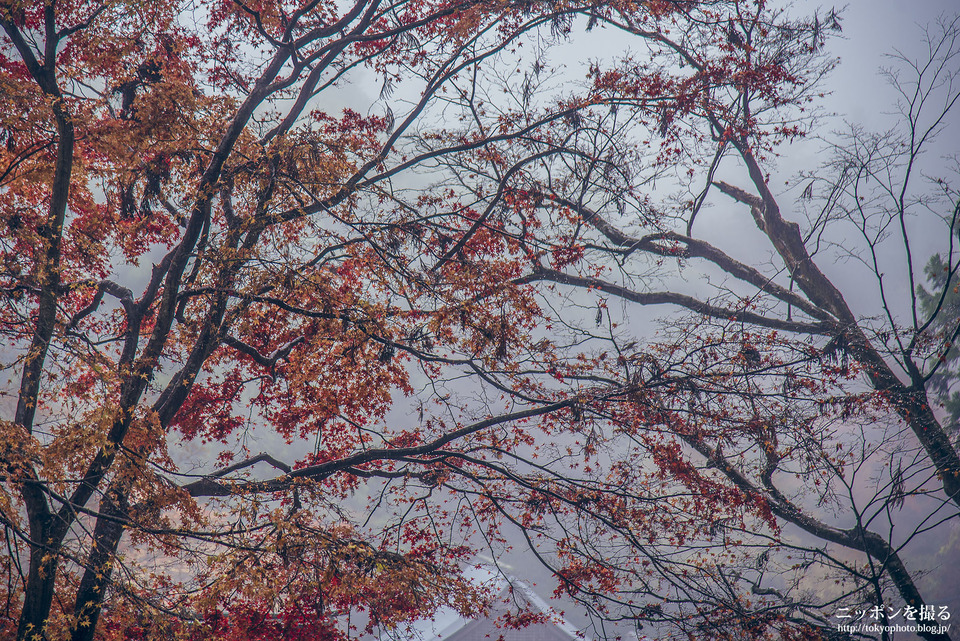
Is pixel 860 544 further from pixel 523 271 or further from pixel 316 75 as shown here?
pixel 316 75

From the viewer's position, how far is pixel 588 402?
5746mm

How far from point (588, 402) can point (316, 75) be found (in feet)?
20.6

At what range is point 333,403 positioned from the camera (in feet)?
23.2

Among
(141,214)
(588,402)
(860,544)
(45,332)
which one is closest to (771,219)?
(860,544)

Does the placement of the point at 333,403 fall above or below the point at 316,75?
below

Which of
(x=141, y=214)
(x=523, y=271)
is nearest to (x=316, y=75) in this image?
(x=141, y=214)

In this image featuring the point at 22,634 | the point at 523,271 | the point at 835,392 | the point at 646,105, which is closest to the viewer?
the point at 22,634

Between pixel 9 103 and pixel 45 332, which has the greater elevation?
pixel 9 103

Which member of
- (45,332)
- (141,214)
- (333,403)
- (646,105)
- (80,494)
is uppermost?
(141,214)

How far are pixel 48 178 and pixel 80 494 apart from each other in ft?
11.6

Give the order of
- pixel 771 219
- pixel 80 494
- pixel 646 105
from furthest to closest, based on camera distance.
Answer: pixel 771 219 → pixel 646 105 → pixel 80 494

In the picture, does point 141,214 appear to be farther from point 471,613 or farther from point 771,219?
point 771,219

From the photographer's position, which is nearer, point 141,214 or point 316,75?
point 141,214

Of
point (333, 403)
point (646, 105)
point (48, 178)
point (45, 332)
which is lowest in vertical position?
point (333, 403)
